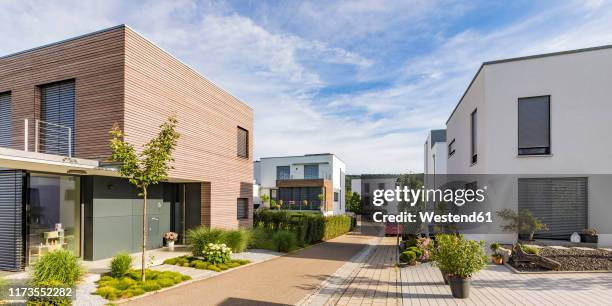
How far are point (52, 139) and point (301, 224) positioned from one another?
473 inches

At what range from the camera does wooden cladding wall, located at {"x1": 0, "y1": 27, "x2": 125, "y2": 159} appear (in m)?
11.6

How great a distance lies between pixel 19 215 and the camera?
10633mm

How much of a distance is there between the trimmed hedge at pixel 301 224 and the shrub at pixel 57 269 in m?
11.3

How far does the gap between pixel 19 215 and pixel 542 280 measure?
1509 cm

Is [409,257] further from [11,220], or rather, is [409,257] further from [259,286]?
[11,220]

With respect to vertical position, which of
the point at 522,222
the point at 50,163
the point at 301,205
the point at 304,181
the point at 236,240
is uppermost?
the point at 50,163

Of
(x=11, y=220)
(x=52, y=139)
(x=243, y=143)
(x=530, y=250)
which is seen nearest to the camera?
(x=11, y=220)

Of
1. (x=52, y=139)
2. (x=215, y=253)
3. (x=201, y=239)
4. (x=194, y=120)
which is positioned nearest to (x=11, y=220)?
(x=52, y=139)

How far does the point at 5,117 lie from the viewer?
1330 centimetres

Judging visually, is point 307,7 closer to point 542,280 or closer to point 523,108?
point 523,108

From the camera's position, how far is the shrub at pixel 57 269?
775cm

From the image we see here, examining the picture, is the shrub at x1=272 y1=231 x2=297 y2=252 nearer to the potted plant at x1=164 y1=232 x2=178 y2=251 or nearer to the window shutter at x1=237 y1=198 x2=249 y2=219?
the window shutter at x1=237 y1=198 x2=249 y2=219

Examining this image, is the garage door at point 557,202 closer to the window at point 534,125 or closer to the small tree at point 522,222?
the small tree at point 522,222

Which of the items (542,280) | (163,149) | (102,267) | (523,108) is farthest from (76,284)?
(523,108)
